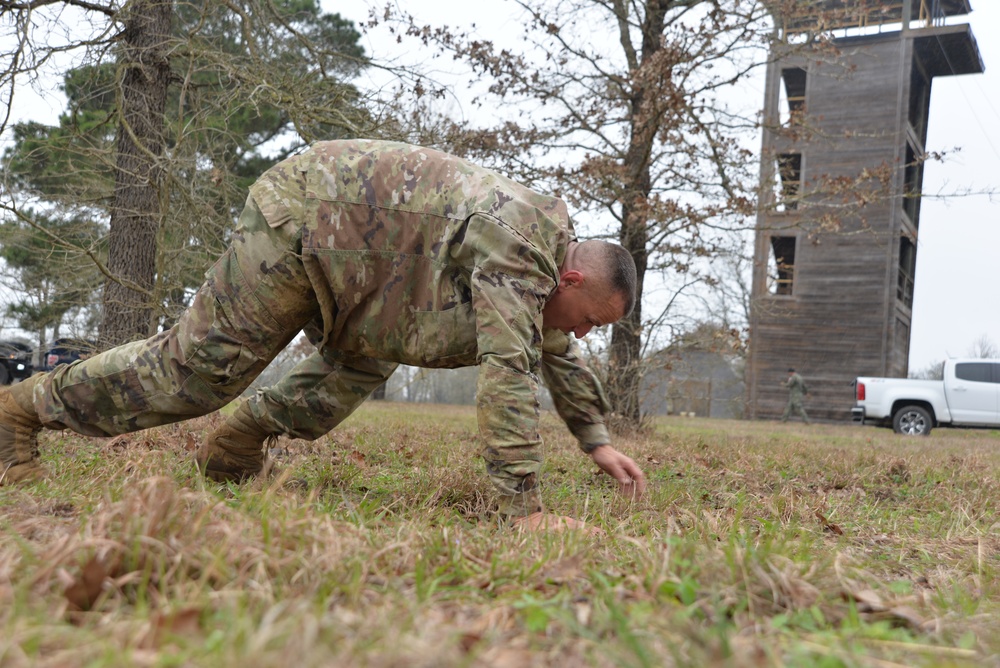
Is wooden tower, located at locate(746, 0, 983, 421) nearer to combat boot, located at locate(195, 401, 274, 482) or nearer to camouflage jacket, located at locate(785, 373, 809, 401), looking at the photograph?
camouflage jacket, located at locate(785, 373, 809, 401)

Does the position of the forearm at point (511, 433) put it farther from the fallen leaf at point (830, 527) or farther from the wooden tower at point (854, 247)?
the wooden tower at point (854, 247)

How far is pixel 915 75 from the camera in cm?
2486

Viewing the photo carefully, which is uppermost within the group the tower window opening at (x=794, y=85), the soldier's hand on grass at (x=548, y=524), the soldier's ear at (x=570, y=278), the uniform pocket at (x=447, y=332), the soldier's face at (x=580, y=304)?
the tower window opening at (x=794, y=85)

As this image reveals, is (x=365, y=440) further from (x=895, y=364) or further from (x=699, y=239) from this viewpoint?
(x=895, y=364)

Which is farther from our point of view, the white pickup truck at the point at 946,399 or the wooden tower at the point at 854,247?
the wooden tower at the point at 854,247

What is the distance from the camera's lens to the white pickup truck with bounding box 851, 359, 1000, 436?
17062mm

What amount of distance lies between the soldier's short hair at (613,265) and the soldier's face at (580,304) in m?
0.04

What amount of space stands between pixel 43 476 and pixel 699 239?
7.66m

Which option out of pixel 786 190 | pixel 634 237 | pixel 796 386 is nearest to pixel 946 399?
pixel 796 386

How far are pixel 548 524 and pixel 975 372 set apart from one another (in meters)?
18.0

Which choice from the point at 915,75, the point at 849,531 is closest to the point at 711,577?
the point at 849,531

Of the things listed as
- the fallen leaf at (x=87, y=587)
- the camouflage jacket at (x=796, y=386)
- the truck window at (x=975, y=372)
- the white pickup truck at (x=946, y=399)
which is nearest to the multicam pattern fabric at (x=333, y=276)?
the fallen leaf at (x=87, y=587)

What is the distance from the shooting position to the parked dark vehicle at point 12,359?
2136 centimetres

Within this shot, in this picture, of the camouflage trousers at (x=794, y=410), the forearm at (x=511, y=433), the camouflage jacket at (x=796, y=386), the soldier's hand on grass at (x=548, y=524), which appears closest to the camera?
the soldier's hand on grass at (x=548, y=524)
